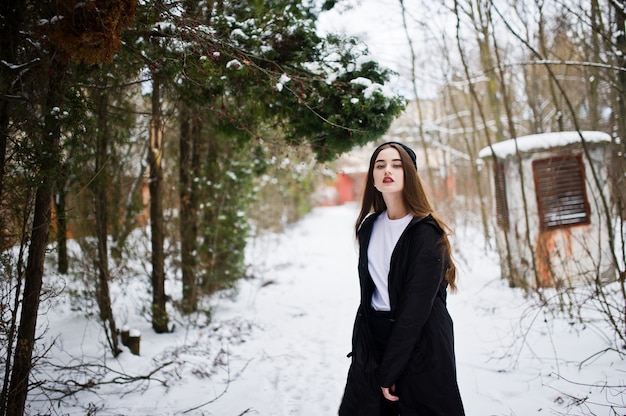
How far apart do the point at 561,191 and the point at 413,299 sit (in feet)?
17.7

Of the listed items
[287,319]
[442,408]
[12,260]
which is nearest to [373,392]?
[442,408]

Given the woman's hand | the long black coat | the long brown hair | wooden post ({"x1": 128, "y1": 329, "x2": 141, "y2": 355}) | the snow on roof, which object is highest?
the snow on roof

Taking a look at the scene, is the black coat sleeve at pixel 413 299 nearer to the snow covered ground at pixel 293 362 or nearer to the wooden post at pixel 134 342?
the snow covered ground at pixel 293 362

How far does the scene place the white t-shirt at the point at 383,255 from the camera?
2132 millimetres

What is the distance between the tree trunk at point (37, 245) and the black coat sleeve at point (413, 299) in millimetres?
2586

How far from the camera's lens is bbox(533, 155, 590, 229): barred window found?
19.2ft

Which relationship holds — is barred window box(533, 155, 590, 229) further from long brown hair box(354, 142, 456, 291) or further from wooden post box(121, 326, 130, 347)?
wooden post box(121, 326, 130, 347)

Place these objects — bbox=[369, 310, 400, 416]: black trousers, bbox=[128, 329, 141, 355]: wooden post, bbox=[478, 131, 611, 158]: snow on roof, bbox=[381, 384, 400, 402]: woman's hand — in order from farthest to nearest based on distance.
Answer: bbox=[478, 131, 611, 158]: snow on roof → bbox=[128, 329, 141, 355]: wooden post → bbox=[369, 310, 400, 416]: black trousers → bbox=[381, 384, 400, 402]: woman's hand

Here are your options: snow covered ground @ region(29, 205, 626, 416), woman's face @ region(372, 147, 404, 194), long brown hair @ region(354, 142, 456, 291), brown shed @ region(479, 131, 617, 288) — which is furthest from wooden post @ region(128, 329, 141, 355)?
brown shed @ region(479, 131, 617, 288)

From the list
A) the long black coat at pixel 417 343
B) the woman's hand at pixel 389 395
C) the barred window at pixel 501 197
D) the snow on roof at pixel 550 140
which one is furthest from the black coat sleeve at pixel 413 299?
the barred window at pixel 501 197

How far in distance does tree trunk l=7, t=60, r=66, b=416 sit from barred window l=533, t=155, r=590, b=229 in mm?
6361

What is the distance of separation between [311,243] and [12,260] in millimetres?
13571

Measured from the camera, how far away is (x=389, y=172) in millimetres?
2197

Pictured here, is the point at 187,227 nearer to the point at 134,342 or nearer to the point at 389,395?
the point at 134,342
